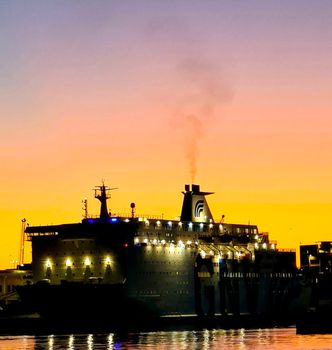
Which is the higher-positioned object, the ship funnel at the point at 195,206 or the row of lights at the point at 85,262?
the ship funnel at the point at 195,206

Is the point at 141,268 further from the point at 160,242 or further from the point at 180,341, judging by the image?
the point at 180,341

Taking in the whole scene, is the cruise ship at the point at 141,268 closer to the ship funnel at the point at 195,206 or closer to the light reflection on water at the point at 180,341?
the ship funnel at the point at 195,206

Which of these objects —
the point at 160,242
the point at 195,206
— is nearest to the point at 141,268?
the point at 160,242

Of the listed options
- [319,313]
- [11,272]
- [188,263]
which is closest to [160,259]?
[188,263]

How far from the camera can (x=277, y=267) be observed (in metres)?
143

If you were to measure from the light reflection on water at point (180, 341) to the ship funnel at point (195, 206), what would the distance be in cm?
2598

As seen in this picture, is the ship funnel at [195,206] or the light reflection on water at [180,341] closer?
the light reflection on water at [180,341]

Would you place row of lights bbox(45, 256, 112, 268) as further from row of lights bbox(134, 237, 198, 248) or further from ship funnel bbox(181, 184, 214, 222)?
ship funnel bbox(181, 184, 214, 222)

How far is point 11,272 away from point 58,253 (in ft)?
120

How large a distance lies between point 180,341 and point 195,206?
4159 centimetres

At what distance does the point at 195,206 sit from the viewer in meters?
137

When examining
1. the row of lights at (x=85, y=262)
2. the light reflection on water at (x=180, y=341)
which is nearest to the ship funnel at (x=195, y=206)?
the row of lights at (x=85, y=262)

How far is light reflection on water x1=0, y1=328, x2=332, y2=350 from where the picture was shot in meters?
89.6

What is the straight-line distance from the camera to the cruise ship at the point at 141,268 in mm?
117438
